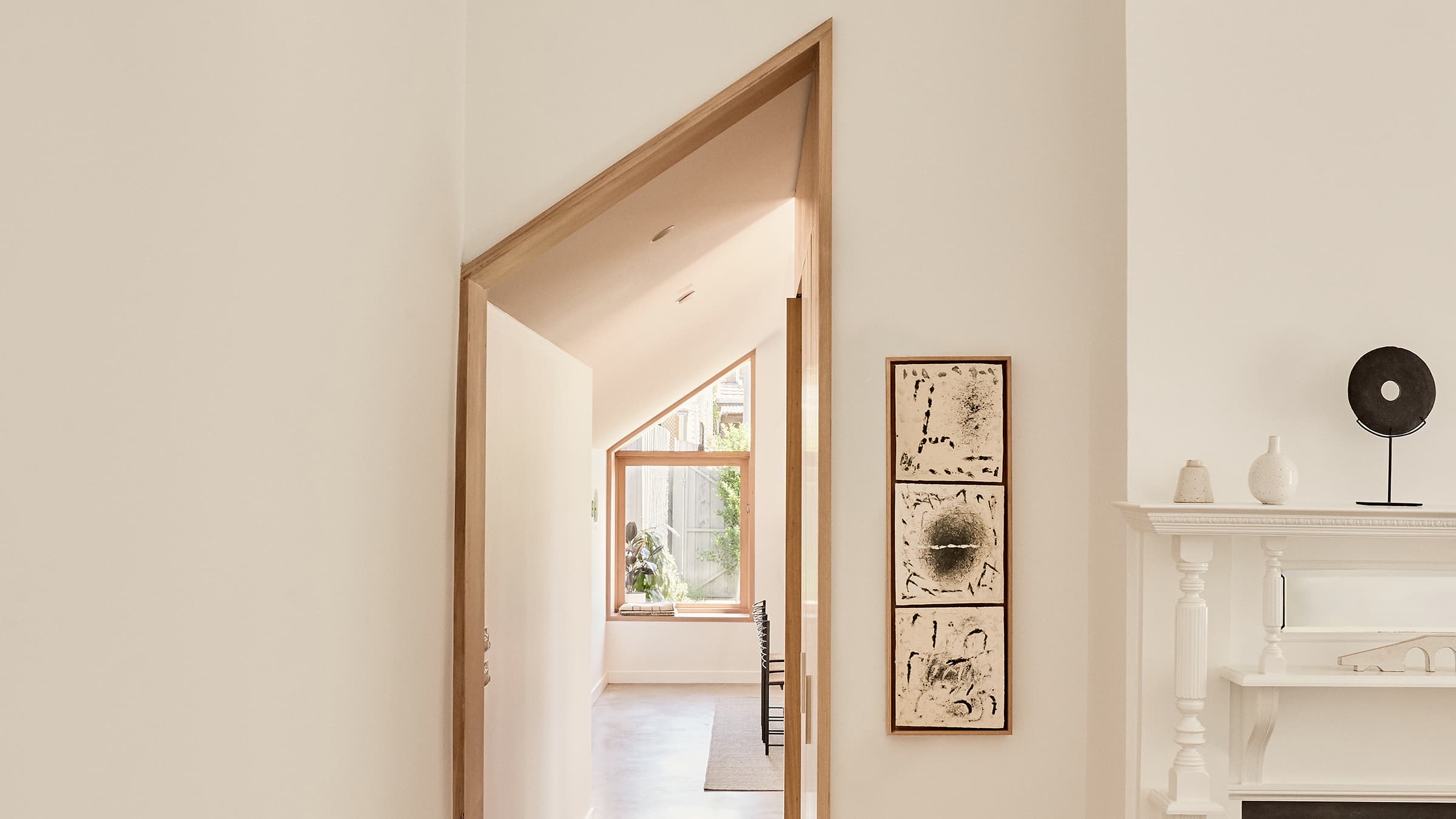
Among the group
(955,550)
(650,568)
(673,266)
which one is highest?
(673,266)

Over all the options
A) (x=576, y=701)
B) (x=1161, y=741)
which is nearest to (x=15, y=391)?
(x=1161, y=741)

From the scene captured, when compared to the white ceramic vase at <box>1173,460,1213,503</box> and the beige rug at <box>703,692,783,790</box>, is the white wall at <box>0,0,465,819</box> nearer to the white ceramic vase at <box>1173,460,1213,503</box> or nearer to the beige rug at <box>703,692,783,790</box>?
the white ceramic vase at <box>1173,460,1213,503</box>

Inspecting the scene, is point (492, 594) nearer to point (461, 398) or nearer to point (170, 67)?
point (461, 398)

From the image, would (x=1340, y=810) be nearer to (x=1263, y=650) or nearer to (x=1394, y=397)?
(x=1263, y=650)

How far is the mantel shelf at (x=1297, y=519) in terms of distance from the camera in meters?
2.14

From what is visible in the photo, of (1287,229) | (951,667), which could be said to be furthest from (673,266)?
(1287,229)

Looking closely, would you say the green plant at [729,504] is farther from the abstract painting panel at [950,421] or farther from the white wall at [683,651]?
the abstract painting panel at [950,421]

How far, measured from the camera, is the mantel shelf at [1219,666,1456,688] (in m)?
2.15

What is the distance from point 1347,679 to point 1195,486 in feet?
1.69

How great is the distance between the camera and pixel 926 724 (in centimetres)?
247

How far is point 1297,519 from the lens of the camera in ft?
7.05

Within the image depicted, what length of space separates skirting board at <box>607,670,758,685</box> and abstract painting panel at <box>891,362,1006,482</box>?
248 inches

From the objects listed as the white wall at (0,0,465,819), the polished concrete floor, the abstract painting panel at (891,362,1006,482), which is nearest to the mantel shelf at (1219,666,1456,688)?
the abstract painting panel at (891,362,1006,482)

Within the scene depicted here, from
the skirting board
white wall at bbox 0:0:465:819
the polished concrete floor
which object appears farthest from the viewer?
the skirting board
